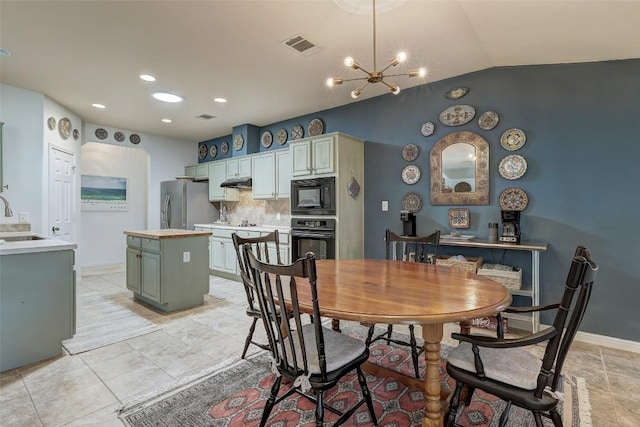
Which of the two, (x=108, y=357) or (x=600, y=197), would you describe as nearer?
(x=108, y=357)

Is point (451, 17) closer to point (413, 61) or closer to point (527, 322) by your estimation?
point (413, 61)

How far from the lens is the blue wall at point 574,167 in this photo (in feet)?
Result: 9.02

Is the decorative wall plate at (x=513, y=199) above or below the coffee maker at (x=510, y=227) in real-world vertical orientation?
above

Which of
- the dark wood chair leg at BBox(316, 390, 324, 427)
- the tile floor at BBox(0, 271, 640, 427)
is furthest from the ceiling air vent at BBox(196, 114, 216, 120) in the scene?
the dark wood chair leg at BBox(316, 390, 324, 427)

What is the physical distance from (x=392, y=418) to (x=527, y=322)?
2082 millimetres

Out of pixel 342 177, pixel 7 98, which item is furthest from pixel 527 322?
pixel 7 98

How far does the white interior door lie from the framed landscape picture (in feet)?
4.68

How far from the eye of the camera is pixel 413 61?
10.5 ft

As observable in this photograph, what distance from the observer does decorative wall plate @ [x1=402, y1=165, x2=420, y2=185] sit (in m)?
3.87

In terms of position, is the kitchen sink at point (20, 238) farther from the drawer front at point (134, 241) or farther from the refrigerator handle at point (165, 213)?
the refrigerator handle at point (165, 213)

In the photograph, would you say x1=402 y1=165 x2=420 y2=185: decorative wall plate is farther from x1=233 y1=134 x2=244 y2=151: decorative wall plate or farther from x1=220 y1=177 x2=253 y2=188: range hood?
x1=233 y1=134 x2=244 y2=151: decorative wall plate

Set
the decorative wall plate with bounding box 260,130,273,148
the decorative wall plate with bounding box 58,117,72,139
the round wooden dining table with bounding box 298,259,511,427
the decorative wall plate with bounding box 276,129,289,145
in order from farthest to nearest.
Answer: the decorative wall plate with bounding box 260,130,273,148 → the decorative wall plate with bounding box 276,129,289,145 → the decorative wall plate with bounding box 58,117,72,139 → the round wooden dining table with bounding box 298,259,511,427

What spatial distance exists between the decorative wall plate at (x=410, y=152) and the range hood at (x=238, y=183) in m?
2.69

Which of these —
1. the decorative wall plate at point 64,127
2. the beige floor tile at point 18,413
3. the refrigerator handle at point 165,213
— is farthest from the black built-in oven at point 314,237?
the decorative wall plate at point 64,127
